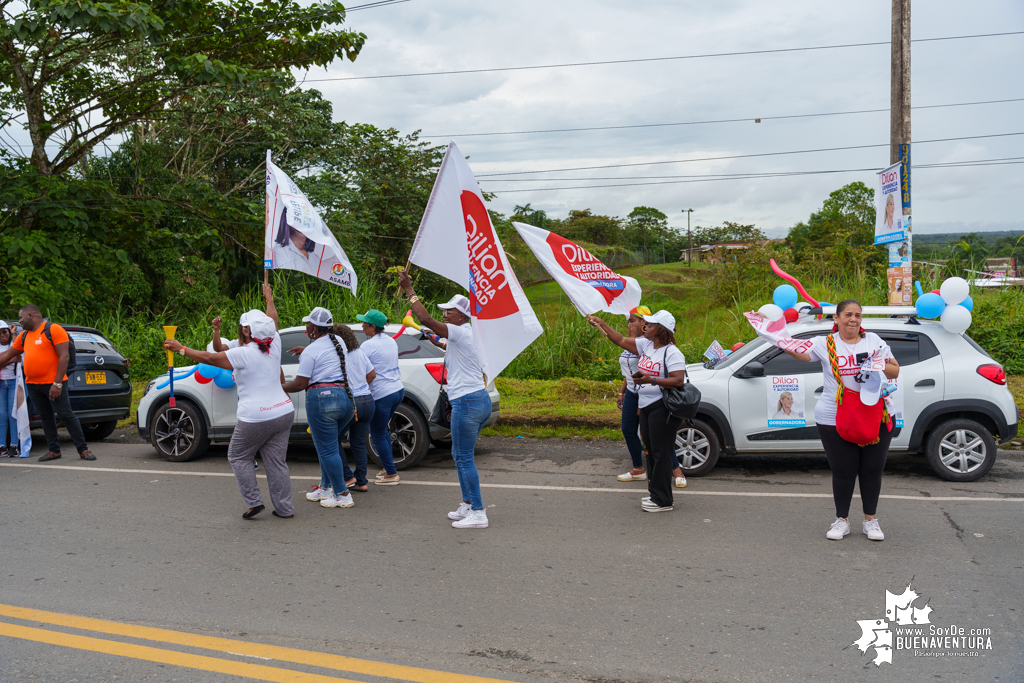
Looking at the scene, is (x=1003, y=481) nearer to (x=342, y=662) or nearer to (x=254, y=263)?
(x=342, y=662)

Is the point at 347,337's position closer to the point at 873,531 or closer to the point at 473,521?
Answer: the point at 473,521

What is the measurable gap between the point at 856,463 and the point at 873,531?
1.64 ft

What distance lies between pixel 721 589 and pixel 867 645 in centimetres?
93

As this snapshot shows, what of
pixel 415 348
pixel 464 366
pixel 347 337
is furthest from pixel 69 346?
pixel 464 366

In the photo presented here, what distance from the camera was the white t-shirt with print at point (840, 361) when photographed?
526cm

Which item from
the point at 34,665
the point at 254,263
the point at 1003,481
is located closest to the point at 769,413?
the point at 1003,481

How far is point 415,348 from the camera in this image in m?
8.78

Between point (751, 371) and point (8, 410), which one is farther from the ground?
point (751, 371)

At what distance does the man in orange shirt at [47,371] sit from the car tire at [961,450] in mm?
9076

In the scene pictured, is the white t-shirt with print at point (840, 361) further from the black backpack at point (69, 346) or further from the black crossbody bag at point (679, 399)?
the black backpack at point (69, 346)

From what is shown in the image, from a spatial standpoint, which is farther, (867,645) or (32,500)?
(32,500)

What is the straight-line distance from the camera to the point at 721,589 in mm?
4668

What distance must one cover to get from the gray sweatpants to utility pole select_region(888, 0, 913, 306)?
844cm

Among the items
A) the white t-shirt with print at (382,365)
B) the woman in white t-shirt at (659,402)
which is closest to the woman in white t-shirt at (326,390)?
the white t-shirt with print at (382,365)
